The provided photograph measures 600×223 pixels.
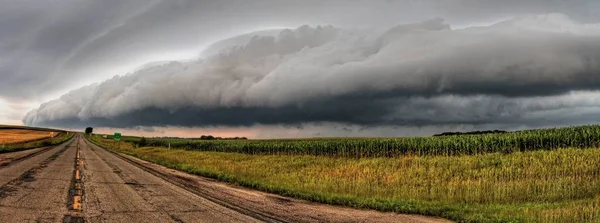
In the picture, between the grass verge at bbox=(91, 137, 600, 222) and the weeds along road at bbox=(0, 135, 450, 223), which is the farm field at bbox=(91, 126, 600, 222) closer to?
the grass verge at bbox=(91, 137, 600, 222)

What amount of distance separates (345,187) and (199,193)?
6.88 metres

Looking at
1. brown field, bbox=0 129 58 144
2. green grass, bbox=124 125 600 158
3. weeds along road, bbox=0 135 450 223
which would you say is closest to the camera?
weeds along road, bbox=0 135 450 223

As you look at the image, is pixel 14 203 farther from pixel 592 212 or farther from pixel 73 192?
pixel 592 212

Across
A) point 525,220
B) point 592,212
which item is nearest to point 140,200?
point 525,220

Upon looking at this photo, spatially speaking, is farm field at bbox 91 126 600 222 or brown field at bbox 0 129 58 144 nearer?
farm field at bbox 91 126 600 222

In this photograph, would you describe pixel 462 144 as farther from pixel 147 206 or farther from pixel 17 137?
pixel 17 137

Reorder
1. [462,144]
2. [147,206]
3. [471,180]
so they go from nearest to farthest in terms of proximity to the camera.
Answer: [147,206]
[471,180]
[462,144]

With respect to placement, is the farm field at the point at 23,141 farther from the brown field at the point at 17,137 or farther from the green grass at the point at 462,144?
the green grass at the point at 462,144

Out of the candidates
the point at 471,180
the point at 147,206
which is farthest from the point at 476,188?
the point at 147,206

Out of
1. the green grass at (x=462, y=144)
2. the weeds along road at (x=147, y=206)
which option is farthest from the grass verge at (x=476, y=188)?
the green grass at (x=462, y=144)

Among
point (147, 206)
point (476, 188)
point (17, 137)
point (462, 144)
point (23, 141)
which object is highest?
point (462, 144)

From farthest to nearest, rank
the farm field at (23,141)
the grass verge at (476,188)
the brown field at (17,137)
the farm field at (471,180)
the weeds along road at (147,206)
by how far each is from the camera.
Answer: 1. the brown field at (17,137)
2. the farm field at (23,141)
3. the farm field at (471,180)
4. the grass verge at (476,188)
5. the weeds along road at (147,206)

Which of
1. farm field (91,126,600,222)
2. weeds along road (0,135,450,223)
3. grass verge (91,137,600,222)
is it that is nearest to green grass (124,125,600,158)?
farm field (91,126,600,222)

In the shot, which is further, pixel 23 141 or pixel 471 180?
pixel 23 141
